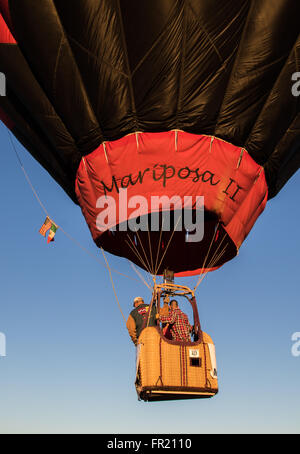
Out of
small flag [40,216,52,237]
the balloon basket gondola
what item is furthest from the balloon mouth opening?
the balloon basket gondola

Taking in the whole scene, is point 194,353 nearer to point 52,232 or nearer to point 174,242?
point 174,242

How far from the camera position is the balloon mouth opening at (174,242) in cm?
715

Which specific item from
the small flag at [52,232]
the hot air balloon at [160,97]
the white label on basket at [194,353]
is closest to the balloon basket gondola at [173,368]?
the white label on basket at [194,353]

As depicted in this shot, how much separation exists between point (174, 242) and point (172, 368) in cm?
265

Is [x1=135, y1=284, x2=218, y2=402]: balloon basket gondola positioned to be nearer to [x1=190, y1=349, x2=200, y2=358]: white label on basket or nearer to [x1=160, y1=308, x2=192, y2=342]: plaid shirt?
[x1=190, y1=349, x2=200, y2=358]: white label on basket

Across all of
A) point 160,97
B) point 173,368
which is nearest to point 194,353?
point 173,368

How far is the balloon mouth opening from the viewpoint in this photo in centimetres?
715

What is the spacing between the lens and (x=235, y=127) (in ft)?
22.3

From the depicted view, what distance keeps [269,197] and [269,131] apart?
1.23 metres

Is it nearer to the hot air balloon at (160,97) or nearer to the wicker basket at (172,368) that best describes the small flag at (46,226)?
the hot air balloon at (160,97)

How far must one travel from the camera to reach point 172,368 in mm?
5527

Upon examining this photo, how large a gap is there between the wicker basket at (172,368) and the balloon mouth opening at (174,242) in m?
1.41

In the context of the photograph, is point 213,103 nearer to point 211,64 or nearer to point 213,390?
point 211,64

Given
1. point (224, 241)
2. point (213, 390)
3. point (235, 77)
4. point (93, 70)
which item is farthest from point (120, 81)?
point (213, 390)
